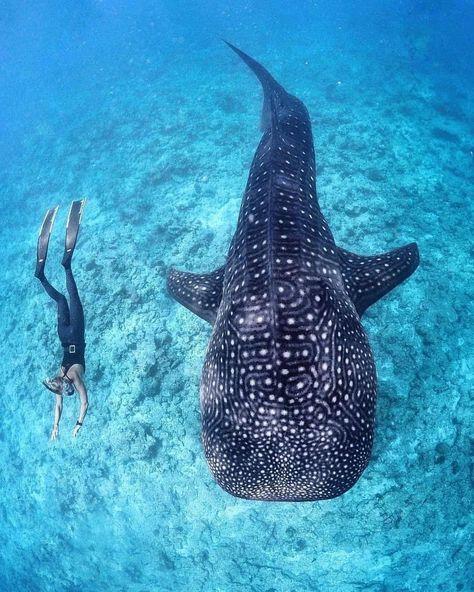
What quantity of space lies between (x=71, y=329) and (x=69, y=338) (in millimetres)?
252

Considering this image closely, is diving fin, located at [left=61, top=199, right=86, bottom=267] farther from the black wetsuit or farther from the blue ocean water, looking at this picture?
the blue ocean water

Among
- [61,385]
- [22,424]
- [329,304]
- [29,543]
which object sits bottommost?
[29,543]

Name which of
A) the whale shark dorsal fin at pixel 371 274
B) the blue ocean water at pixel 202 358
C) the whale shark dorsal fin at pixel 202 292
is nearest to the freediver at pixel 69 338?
the blue ocean water at pixel 202 358

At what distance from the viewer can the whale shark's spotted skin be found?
11.2 ft

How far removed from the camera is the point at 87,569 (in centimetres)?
980

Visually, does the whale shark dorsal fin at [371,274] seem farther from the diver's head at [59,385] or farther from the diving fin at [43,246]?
the diving fin at [43,246]

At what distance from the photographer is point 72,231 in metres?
10.1

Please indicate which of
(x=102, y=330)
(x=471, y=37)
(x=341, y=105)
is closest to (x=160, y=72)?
(x=341, y=105)

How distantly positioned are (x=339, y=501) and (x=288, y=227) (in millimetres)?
5809

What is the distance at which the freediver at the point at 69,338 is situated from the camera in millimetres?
8117

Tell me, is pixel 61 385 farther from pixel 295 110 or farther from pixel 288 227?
pixel 295 110

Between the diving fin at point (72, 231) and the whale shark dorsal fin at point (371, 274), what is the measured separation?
741cm

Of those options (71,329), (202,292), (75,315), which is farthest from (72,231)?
(202,292)

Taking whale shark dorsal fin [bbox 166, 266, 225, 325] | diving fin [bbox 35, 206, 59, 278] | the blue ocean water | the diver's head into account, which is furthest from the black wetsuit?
whale shark dorsal fin [bbox 166, 266, 225, 325]
